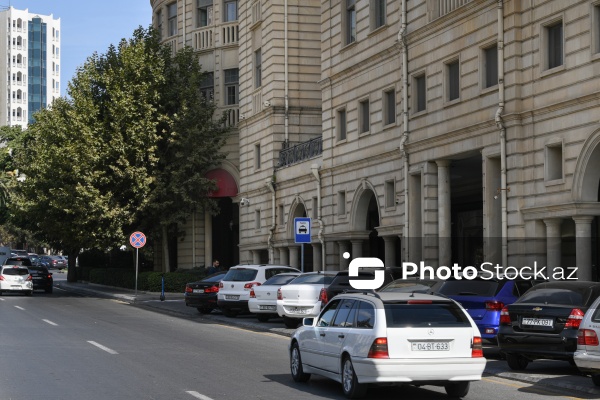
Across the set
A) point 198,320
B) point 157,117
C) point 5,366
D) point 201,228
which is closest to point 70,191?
point 157,117

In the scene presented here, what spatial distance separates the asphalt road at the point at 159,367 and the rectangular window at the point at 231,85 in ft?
86.4

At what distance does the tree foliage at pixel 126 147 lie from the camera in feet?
157

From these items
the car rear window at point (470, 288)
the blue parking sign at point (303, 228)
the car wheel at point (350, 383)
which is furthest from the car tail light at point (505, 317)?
the blue parking sign at point (303, 228)

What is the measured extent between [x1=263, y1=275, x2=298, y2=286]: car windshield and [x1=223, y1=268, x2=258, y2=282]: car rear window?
1.82m

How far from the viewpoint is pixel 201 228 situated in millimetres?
54781

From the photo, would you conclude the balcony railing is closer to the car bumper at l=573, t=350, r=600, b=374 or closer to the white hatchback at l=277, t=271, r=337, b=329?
the white hatchback at l=277, t=271, r=337, b=329

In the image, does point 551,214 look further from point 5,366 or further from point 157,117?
point 157,117

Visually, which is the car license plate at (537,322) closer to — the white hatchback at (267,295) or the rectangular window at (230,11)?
the white hatchback at (267,295)

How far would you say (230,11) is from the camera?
2136 inches

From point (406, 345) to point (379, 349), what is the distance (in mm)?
355

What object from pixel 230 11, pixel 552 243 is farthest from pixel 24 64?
pixel 552 243

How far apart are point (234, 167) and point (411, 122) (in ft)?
70.3

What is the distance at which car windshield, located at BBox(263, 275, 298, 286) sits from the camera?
2983cm

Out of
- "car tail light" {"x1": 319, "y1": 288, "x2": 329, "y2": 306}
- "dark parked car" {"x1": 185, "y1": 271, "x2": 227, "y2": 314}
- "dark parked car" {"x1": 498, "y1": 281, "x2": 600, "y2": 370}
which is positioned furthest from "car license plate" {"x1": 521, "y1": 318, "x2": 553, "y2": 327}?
"dark parked car" {"x1": 185, "y1": 271, "x2": 227, "y2": 314}
